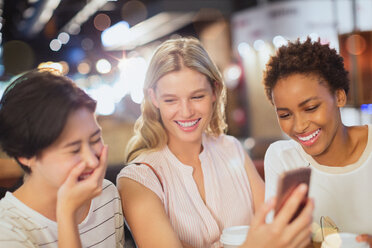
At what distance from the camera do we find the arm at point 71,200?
3.84 feet

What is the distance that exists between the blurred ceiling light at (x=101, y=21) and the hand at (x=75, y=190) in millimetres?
11627

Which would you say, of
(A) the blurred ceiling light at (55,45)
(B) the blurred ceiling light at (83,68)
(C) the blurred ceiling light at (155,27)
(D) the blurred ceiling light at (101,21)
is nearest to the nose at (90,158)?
(C) the blurred ceiling light at (155,27)

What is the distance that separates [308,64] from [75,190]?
1.00 metres

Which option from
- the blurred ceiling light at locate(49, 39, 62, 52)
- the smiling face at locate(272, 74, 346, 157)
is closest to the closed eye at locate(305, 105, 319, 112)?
the smiling face at locate(272, 74, 346, 157)

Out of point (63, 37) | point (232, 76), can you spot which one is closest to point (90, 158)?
point (232, 76)

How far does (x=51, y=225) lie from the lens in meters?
1.33

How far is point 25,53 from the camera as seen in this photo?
1464 centimetres

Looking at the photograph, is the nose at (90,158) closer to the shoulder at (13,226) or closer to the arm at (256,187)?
the shoulder at (13,226)

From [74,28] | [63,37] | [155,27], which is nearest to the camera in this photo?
[155,27]

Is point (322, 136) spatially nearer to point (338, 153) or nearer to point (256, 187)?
point (338, 153)

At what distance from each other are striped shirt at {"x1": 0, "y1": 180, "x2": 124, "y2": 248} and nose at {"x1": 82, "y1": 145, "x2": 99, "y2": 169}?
0.84ft

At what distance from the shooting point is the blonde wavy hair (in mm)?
1846

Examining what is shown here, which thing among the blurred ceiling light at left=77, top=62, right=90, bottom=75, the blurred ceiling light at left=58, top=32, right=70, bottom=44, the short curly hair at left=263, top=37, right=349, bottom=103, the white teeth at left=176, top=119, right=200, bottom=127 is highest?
the blurred ceiling light at left=58, top=32, right=70, bottom=44

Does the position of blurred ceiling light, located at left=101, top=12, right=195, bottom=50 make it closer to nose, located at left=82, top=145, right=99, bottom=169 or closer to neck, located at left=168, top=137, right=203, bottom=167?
neck, located at left=168, top=137, right=203, bottom=167
